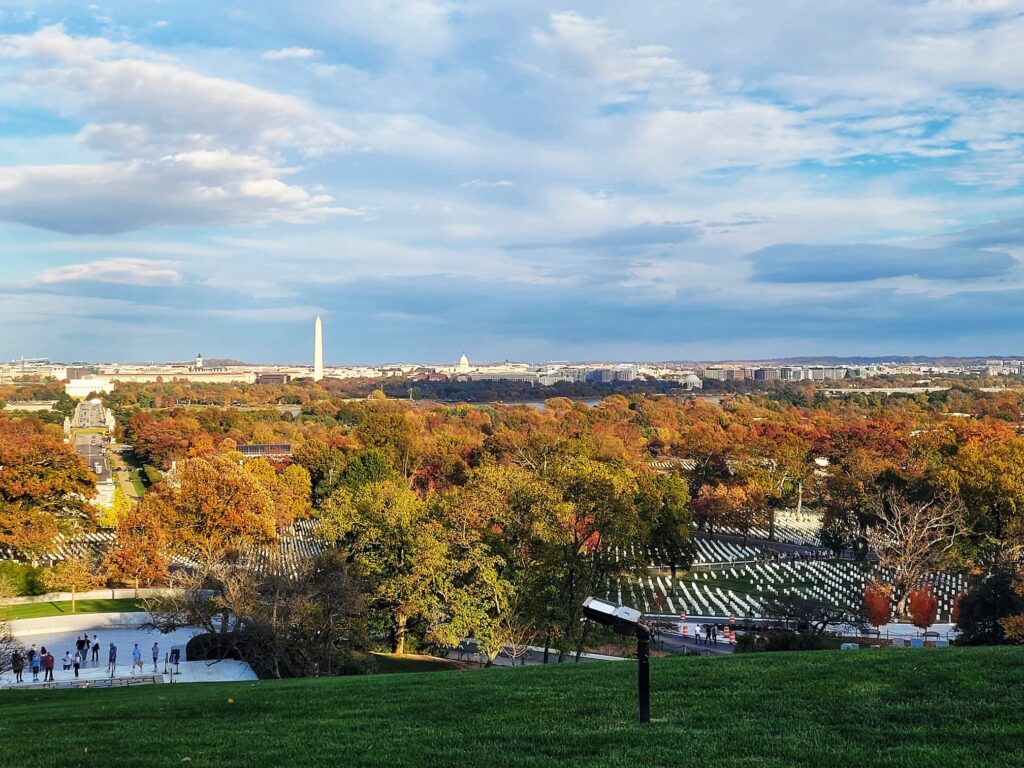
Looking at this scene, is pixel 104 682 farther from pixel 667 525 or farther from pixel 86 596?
pixel 667 525

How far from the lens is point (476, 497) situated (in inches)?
1078

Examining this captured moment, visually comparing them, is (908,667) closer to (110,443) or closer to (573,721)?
(573,721)

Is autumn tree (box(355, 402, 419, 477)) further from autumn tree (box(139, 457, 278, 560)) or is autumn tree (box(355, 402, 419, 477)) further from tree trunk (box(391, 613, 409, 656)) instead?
tree trunk (box(391, 613, 409, 656))

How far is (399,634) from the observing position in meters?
25.3

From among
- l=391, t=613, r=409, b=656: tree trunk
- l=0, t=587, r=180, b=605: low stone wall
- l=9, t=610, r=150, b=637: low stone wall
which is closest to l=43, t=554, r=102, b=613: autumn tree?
l=0, t=587, r=180, b=605: low stone wall

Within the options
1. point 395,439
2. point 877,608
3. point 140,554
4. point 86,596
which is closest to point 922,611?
point 877,608

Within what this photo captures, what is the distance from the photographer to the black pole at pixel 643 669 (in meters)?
6.95

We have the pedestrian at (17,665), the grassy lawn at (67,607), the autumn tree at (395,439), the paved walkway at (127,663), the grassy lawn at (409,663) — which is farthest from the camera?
the autumn tree at (395,439)

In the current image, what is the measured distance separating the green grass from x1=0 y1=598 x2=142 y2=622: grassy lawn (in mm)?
22786

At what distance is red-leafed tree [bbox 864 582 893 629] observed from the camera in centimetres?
3117

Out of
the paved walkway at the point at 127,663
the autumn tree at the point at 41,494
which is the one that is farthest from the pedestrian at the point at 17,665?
the autumn tree at the point at 41,494

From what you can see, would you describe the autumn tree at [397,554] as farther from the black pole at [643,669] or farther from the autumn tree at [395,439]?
the autumn tree at [395,439]

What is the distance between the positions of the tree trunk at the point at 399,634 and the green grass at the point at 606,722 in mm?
13359

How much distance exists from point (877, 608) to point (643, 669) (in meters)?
27.6
